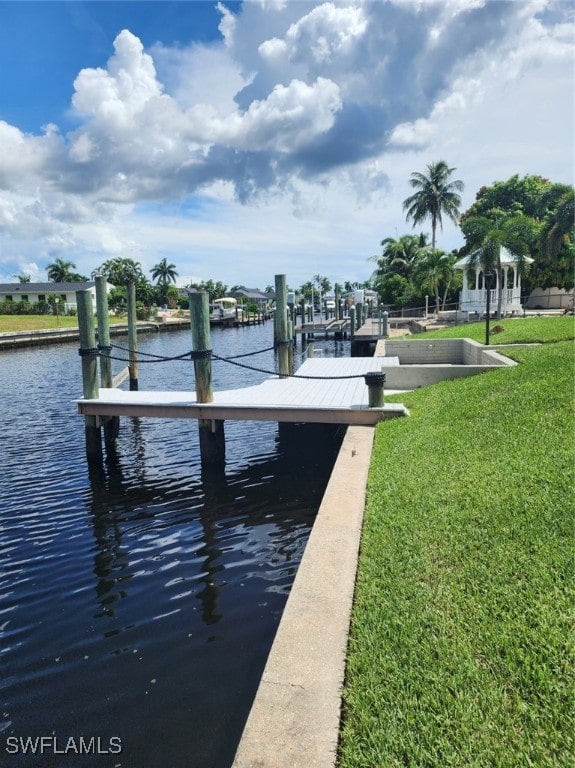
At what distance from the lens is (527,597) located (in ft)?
11.1

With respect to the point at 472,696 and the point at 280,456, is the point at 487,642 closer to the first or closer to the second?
the point at 472,696

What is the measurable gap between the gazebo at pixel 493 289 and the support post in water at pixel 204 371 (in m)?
20.9

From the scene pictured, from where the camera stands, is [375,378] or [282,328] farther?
A: [282,328]

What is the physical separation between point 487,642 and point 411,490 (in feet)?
7.74

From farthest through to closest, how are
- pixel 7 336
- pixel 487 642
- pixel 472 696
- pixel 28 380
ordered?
pixel 7 336, pixel 28 380, pixel 487 642, pixel 472 696

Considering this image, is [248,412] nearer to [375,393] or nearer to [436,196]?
[375,393]

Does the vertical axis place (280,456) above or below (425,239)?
below

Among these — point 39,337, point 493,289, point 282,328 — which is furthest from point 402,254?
point 282,328

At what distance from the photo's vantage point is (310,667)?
9.89ft

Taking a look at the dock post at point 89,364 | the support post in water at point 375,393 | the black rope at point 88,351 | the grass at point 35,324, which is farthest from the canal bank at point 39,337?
the support post in water at point 375,393

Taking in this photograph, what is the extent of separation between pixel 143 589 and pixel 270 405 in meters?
4.08

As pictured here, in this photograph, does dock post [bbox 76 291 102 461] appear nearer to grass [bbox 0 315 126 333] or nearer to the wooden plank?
the wooden plank

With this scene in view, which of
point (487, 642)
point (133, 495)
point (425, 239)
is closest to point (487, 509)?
point (487, 642)

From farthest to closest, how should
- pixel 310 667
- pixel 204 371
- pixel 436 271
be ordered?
pixel 436 271 → pixel 204 371 → pixel 310 667
